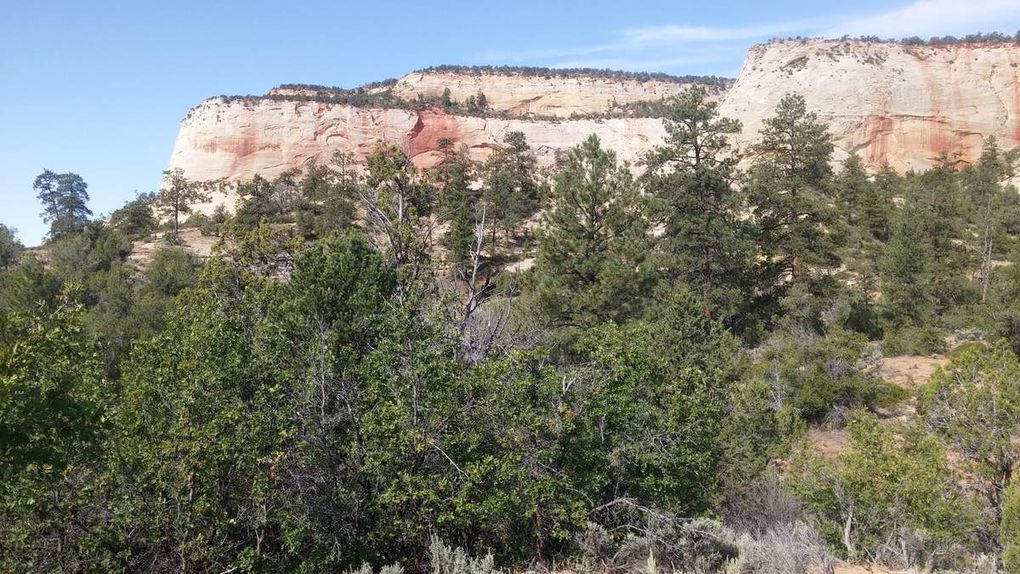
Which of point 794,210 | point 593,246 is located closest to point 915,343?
point 794,210

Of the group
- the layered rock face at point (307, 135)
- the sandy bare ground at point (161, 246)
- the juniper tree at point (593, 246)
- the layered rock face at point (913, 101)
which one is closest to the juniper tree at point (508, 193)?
the layered rock face at point (307, 135)

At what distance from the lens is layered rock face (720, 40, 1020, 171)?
5694 cm

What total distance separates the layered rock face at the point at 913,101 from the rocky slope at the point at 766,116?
0.09 m

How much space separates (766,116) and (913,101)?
13.4 meters

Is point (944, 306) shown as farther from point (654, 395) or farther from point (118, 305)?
point (118, 305)

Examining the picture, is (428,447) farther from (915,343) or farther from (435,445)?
(915,343)

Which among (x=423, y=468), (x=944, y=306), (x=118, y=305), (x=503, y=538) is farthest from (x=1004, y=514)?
(x=118, y=305)

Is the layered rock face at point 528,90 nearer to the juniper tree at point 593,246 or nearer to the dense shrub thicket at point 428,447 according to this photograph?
the juniper tree at point 593,246

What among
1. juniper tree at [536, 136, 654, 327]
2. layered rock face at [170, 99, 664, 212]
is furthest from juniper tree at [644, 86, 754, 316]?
layered rock face at [170, 99, 664, 212]

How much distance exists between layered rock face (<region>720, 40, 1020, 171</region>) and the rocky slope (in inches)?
3.7

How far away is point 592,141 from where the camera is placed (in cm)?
2002

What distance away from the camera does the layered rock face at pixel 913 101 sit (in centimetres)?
5694

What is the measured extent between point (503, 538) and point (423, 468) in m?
2.29

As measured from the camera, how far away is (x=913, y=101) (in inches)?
2258
